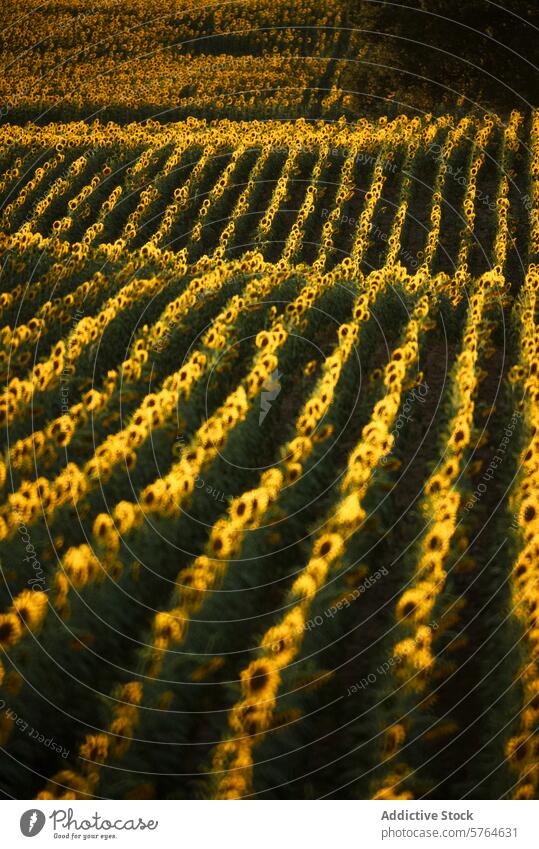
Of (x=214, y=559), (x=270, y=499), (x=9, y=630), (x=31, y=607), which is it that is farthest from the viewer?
(x=270, y=499)

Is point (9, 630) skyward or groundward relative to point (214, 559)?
groundward

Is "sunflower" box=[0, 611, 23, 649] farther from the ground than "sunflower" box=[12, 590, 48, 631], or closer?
closer

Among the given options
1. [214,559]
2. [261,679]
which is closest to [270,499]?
[214,559]

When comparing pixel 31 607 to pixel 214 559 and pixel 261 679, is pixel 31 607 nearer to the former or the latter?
pixel 214 559

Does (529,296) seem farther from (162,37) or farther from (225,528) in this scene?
Answer: (162,37)

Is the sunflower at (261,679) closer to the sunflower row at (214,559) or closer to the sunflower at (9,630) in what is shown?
the sunflower row at (214,559)

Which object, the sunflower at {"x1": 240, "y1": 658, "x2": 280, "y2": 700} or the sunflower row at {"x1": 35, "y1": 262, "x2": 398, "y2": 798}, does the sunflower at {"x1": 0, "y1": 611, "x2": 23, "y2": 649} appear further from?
the sunflower at {"x1": 240, "y1": 658, "x2": 280, "y2": 700}

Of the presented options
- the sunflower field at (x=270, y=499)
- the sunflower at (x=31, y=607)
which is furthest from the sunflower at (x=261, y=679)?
the sunflower at (x=31, y=607)

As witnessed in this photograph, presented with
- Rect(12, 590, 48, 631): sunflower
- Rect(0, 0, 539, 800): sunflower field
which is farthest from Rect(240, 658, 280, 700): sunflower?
Rect(12, 590, 48, 631): sunflower
